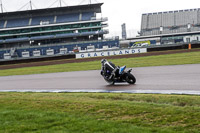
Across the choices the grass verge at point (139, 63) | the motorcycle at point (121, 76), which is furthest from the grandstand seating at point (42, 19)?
the motorcycle at point (121, 76)

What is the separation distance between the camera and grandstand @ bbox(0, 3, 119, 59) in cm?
6950

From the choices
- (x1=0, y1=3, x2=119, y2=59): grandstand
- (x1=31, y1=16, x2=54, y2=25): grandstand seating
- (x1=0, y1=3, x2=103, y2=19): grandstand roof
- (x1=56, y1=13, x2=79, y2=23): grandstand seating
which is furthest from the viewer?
(x1=0, y1=3, x2=103, y2=19): grandstand roof

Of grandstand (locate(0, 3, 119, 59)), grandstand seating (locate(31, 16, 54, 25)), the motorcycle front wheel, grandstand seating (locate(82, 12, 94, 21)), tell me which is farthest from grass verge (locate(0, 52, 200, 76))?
grandstand seating (locate(31, 16, 54, 25))

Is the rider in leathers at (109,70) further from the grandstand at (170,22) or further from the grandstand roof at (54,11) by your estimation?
the grandstand at (170,22)

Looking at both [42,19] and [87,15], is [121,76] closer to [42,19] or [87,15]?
[87,15]

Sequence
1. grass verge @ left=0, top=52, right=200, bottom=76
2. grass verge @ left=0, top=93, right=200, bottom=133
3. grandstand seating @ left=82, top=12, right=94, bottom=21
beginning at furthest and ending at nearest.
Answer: grandstand seating @ left=82, top=12, right=94, bottom=21, grass verge @ left=0, top=52, right=200, bottom=76, grass verge @ left=0, top=93, right=200, bottom=133

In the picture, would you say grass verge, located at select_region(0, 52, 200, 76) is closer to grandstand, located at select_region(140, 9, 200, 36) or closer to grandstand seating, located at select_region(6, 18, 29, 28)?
grandstand seating, located at select_region(6, 18, 29, 28)

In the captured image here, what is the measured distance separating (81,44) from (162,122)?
5916 centimetres

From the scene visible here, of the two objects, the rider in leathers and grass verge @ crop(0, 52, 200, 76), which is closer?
the rider in leathers

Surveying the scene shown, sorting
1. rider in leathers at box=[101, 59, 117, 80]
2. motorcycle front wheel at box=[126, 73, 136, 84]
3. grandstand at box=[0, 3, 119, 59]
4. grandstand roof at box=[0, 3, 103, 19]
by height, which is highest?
grandstand roof at box=[0, 3, 103, 19]

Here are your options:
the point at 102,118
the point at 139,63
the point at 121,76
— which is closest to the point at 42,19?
the point at 139,63

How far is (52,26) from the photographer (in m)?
70.6

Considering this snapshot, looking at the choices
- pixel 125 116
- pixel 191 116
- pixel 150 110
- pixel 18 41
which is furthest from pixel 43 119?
pixel 18 41

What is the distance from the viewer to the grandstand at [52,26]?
69500 millimetres
